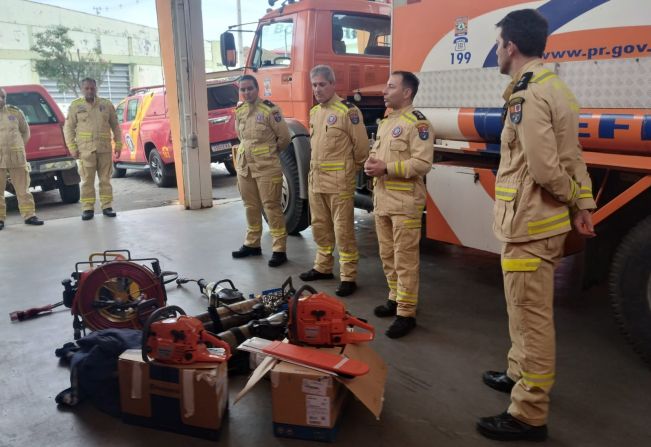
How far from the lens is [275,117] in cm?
480

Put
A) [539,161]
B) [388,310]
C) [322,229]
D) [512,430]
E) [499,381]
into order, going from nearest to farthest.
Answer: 1. [539,161]
2. [512,430]
3. [499,381]
4. [388,310]
5. [322,229]

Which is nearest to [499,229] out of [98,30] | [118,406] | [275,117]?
[118,406]

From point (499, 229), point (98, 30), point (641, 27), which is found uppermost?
point (98, 30)

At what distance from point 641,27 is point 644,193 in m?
0.85

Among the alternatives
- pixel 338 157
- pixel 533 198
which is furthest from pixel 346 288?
pixel 533 198

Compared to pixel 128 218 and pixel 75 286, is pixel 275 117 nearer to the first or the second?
pixel 75 286

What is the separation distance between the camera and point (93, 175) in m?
7.00

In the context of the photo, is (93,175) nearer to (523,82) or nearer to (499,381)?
(499,381)

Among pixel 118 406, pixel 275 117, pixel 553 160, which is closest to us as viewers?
pixel 553 160

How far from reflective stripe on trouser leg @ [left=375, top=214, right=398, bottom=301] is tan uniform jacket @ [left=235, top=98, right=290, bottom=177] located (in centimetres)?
163

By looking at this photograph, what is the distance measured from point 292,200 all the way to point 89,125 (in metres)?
3.06

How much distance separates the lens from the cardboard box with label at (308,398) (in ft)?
7.61

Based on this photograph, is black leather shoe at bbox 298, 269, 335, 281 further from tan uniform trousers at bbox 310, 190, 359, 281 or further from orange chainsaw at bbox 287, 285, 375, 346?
orange chainsaw at bbox 287, 285, 375, 346

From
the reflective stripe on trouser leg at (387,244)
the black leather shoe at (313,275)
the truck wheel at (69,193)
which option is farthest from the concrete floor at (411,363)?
the truck wheel at (69,193)
